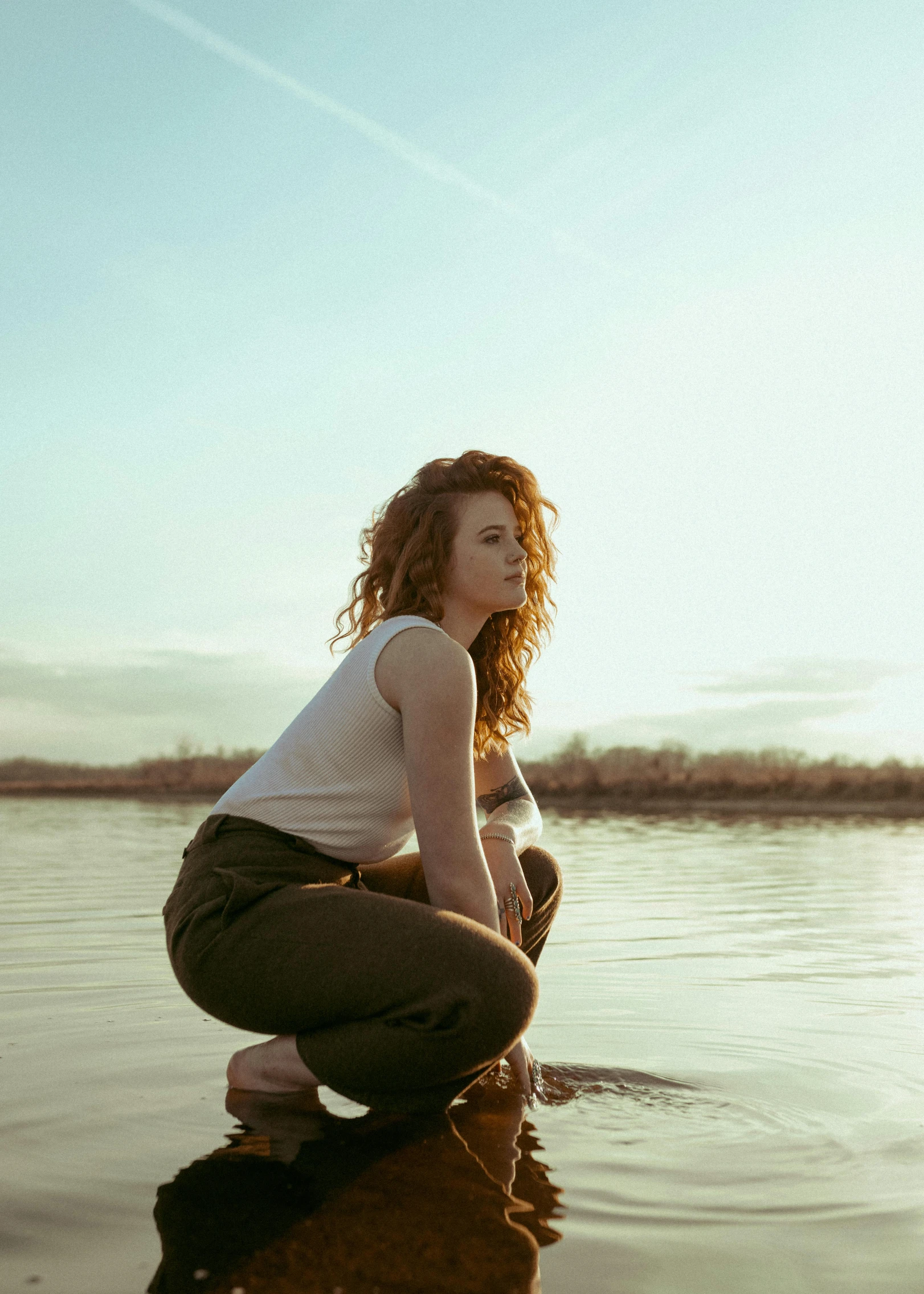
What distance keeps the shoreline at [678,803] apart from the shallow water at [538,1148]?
1241 centimetres

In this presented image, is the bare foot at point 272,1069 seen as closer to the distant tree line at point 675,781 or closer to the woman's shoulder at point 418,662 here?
the woman's shoulder at point 418,662

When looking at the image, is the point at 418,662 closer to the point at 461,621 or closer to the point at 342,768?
the point at 342,768

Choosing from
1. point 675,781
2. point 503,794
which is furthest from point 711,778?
point 503,794

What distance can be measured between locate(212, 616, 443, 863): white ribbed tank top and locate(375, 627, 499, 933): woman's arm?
0.14ft

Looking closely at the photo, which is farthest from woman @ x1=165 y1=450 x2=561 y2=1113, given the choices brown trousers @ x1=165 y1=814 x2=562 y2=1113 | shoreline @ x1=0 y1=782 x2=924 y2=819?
shoreline @ x1=0 y1=782 x2=924 y2=819

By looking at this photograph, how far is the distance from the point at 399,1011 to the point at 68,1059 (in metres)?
1.15

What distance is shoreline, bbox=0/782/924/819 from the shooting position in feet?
58.5

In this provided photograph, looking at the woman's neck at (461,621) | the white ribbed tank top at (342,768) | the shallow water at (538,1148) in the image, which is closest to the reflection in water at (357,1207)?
the shallow water at (538,1148)

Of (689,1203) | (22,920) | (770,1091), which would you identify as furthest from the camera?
(22,920)

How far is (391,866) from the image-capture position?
2578 millimetres

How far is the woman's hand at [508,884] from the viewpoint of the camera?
7.90 feet

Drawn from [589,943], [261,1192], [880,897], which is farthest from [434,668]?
[880,897]

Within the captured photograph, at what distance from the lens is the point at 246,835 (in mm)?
2145

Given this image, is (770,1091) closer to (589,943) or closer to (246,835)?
(246,835)
